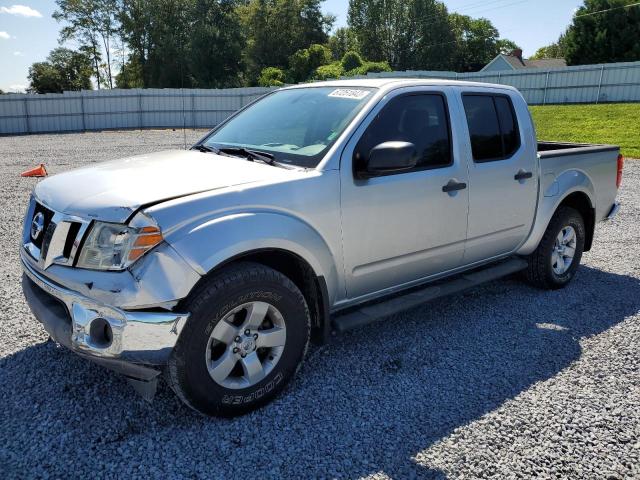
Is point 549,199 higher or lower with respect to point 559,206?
higher

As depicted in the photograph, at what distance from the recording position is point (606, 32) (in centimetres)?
4038

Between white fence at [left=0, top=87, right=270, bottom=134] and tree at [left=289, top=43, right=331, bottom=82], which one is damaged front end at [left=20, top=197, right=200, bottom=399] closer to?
white fence at [left=0, top=87, right=270, bottom=134]

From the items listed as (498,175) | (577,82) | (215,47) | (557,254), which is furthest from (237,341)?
(215,47)

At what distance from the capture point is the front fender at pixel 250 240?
8.89 ft

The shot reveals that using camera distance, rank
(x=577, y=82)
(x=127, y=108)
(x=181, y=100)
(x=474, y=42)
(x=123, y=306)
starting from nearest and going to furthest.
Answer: (x=123, y=306) → (x=577, y=82) → (x=127, y=108) → (x=181, y=100) → (x=474, y=42)

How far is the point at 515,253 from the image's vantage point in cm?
494

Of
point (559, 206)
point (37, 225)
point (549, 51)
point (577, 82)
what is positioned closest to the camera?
point (37, 225)

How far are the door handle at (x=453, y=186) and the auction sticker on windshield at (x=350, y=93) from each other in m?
0.89

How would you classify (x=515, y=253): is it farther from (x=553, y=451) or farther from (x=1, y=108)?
(x=1, y=108)

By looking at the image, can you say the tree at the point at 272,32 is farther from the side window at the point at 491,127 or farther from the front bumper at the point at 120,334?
the front bumper at the point at 120,334

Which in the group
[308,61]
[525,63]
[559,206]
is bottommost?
[559,206]

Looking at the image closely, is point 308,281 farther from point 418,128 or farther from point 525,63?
point 525,63

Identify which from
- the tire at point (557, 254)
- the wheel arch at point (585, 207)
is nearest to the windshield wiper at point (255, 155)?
the tire at point (557, 254)

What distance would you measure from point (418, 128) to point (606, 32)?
1753 inches
